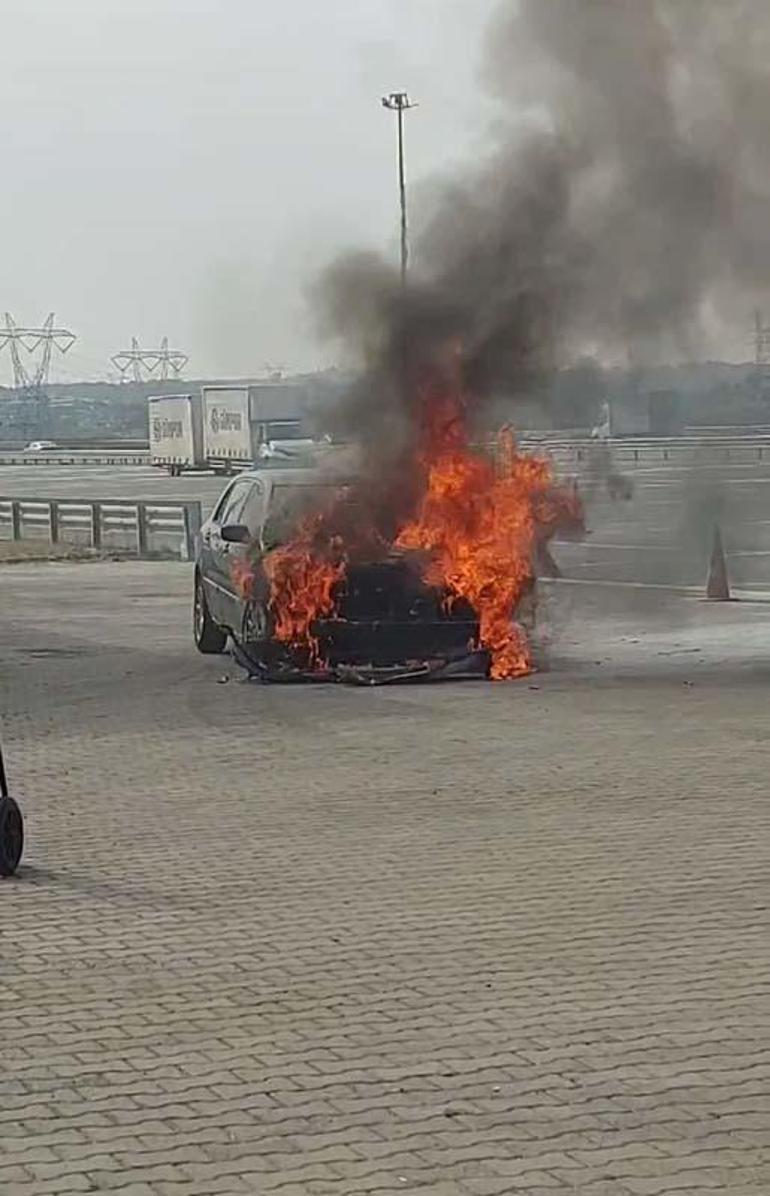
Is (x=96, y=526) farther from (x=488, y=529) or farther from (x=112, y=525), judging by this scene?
(x=488, y=529)

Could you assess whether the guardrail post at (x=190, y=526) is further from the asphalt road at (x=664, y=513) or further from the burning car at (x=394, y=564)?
the burning car at (x=394, y=564)

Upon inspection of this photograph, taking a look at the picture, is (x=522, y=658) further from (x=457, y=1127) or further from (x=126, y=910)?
(x=457, y=1127)

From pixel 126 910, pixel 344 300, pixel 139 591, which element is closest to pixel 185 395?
pixel 139 591

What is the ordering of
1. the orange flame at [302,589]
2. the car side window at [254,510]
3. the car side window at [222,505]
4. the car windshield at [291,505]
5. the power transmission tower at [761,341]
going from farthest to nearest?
the power transmission tower at [761,341], the car side window at [222,505], the car side window at [254,510], the car windshield at [291,505], the orange flame at [302,589]

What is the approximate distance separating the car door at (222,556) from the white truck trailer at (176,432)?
48.4 metres

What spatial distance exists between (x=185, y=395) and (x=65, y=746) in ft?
182

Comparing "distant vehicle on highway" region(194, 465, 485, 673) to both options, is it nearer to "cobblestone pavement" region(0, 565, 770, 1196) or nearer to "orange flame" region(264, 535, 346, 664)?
"orange flame" region(264, 535, 346, 664)

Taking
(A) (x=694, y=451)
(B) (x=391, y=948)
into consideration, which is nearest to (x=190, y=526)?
(A) (x=694, y=451)

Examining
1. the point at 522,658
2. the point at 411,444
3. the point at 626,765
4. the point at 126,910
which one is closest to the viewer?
the point at 126,910

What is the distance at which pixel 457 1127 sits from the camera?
493 centimetres

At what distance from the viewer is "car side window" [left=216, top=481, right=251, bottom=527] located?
51.2 feet

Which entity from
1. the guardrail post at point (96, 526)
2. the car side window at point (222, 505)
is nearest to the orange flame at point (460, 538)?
the car side window at point (222, 505)

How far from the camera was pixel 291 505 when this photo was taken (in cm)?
1484

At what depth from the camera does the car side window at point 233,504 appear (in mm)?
15617
